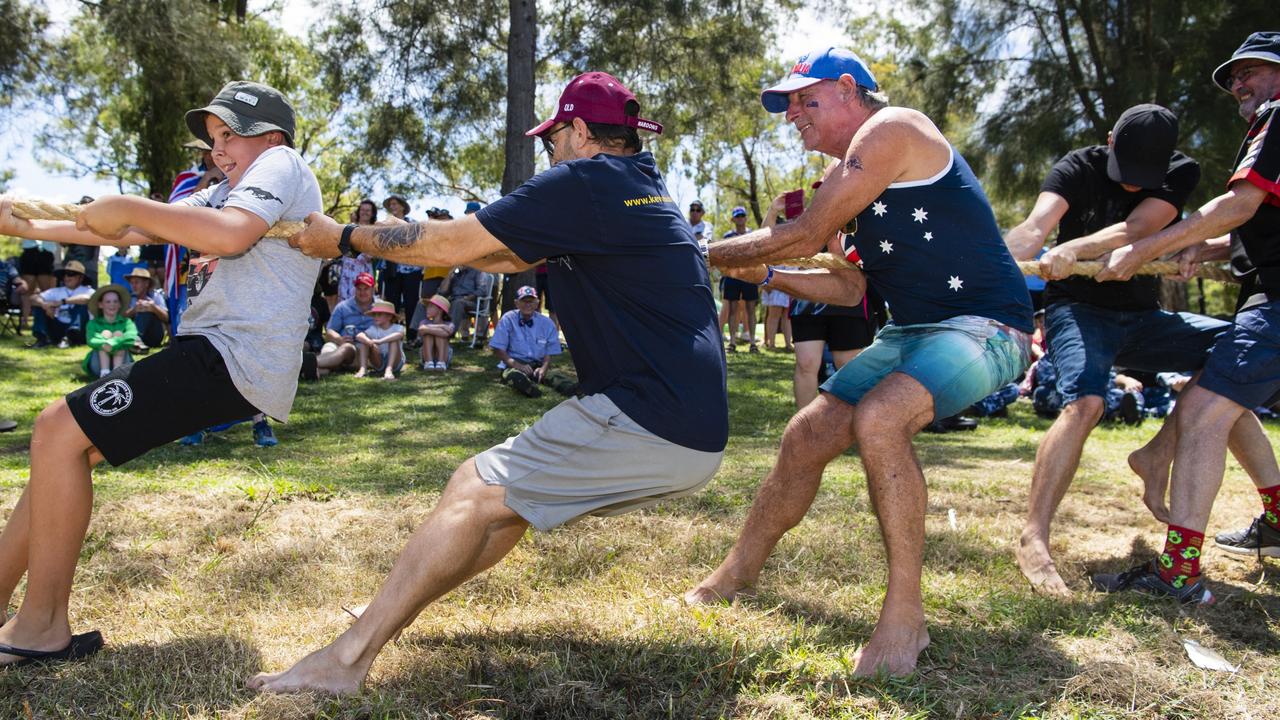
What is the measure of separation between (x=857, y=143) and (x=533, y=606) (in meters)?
2.16

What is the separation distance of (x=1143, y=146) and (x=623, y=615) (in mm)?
3217

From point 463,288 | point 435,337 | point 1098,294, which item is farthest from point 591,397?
point 463,288

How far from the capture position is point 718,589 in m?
3.94

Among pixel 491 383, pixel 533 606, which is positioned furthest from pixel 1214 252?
pixel 491 383

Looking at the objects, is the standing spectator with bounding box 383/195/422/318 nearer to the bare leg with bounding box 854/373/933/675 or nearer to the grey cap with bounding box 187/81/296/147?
the grey cap with bounding box 187/81/296/147

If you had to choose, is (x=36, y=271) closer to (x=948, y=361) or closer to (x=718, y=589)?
(x=718, y=589)

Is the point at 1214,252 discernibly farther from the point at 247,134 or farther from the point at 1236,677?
the point at 247,134

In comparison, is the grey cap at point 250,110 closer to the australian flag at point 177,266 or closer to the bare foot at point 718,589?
the bare foot at point 718,589

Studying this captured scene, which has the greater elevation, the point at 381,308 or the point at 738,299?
the point at 738,299

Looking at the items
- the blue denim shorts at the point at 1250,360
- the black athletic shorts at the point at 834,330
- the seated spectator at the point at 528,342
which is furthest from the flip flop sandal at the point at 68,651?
the seated spectator at the point at 528,342

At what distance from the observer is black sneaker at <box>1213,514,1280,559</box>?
457 centimetres

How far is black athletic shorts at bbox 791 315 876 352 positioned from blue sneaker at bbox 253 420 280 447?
410cm

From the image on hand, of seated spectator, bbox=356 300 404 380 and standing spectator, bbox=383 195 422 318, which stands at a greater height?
standing spectator, bbox=383 195 422 318

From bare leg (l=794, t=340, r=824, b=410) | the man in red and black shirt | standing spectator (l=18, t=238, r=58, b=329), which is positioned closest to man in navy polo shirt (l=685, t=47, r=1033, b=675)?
the man in red and black shirt
